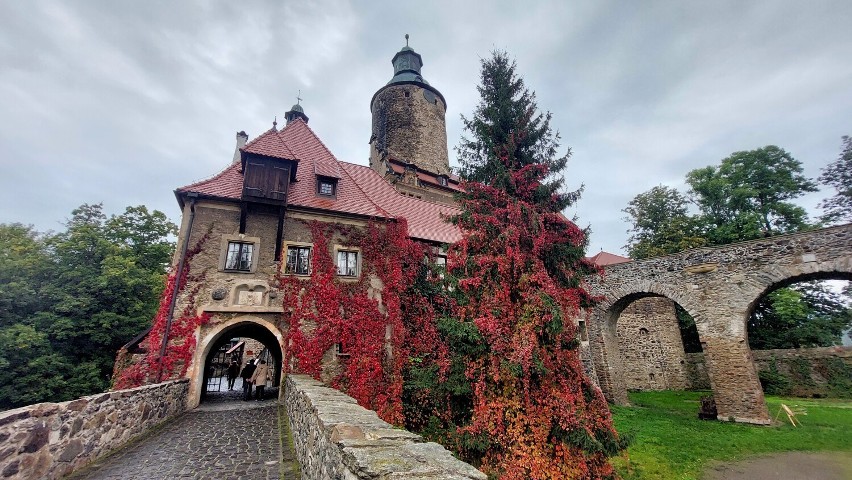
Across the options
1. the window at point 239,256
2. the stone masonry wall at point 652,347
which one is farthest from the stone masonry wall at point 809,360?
the window at point 239,256

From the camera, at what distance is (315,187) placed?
13.3m

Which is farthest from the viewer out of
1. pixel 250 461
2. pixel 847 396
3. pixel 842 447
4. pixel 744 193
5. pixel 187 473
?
pixel 744 193

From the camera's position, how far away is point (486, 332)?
7.17 meters

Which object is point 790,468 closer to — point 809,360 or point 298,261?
point 298,261

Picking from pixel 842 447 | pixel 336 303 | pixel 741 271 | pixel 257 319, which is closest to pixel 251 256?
pixel 257 319

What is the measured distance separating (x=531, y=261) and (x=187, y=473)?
6.87 metres

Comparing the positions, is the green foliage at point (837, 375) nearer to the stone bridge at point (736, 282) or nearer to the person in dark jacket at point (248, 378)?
the stone bridge at point (736, 282)

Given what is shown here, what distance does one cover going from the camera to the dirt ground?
770 centimetres

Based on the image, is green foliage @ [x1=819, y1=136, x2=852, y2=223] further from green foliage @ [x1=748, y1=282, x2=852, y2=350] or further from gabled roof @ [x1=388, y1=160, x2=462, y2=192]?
gabled roof @ [x1=388, y1=160, x2=462, y2=192]

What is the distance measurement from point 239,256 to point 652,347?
2296 centimetres

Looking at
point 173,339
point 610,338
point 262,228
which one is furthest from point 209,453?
point 610,338

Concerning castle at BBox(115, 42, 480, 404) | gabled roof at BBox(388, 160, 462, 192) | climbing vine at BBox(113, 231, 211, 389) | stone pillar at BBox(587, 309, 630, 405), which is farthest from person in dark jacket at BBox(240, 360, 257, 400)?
stone pillar at BBox(587, 309, 630, 405)

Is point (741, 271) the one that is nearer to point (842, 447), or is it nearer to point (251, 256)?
point (842, 447)

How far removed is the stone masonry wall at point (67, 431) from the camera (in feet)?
12.8
